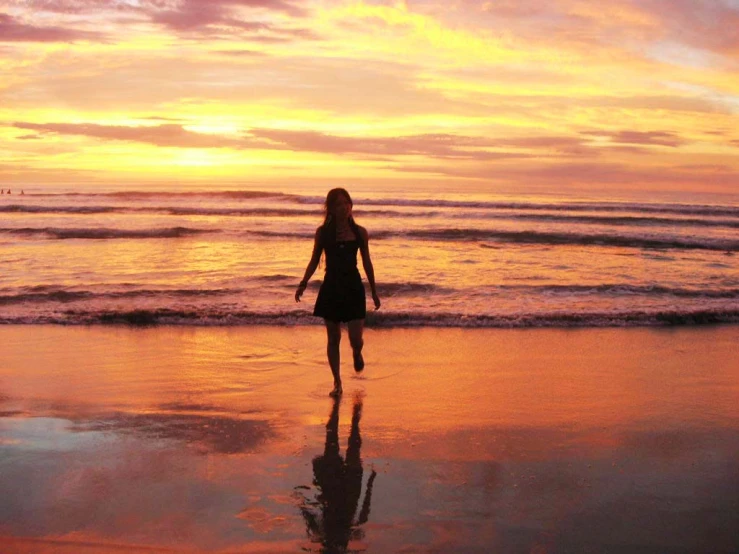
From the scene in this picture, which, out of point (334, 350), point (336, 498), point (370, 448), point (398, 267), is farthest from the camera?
point (398, 267)

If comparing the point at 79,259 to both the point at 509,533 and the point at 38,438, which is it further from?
the point at 509,533

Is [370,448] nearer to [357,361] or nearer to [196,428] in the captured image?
[196,428]

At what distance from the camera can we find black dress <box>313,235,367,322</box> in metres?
6.43

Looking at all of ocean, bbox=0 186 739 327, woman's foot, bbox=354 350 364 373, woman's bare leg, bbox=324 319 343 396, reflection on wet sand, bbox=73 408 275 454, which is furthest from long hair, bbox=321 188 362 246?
ocean, bbox=0 186 739 327

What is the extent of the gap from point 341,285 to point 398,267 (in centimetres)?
911

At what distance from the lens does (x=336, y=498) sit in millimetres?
4230

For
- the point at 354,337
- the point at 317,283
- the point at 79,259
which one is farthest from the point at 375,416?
the point at 79,259

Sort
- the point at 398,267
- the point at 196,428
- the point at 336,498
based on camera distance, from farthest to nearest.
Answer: the point at 398,267, the point at 196,428, the point at 336,498

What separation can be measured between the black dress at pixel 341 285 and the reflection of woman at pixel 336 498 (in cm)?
133

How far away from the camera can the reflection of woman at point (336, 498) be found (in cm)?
377

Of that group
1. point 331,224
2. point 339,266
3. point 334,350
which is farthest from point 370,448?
point 331,224

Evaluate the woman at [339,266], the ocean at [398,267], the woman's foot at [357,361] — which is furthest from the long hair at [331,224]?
the ocean at [398,267]

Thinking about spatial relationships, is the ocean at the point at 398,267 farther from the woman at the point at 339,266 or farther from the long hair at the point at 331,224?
the long hair at the point at 331,224

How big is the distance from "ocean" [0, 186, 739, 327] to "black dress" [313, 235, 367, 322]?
3255 millimetres
